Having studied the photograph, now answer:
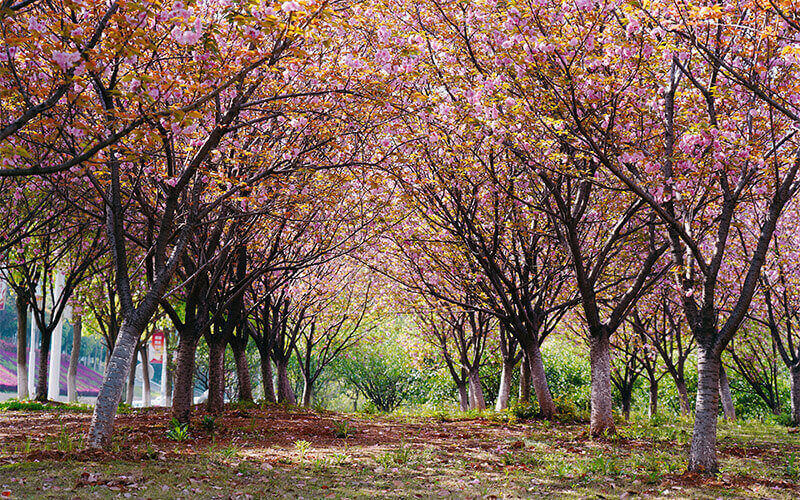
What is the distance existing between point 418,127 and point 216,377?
8027 mm

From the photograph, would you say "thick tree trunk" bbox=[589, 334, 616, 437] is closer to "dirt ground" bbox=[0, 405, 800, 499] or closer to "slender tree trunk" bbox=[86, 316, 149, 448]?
"dirt ground" bbox=[0, 405, 800, 499]

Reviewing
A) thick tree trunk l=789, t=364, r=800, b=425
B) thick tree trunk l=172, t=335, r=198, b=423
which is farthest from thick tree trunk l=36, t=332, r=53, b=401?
thick tree trunk l=789, t=364, r=800, b=425

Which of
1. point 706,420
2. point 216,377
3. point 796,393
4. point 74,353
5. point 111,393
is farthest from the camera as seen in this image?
point 74,353

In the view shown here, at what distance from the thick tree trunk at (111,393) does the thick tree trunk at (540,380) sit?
29.4ft

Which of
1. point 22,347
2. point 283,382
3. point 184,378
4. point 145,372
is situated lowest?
point 283,382

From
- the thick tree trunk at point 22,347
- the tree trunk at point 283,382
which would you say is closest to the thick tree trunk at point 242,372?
the tree trunk at point 283,382

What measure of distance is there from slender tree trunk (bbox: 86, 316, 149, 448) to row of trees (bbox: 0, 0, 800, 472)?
0.03 meters

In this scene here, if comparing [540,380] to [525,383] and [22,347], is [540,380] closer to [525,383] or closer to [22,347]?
[525,383]

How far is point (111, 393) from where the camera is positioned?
788cm

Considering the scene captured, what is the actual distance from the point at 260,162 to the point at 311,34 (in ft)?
12.1

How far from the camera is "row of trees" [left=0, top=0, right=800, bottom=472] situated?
6711 millimetres

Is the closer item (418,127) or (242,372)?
(418,127)

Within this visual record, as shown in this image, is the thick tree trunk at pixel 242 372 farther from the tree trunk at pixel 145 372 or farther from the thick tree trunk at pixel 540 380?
the tree trunk at pixel 145 372

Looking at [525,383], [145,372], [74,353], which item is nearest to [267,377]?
[525,383]
